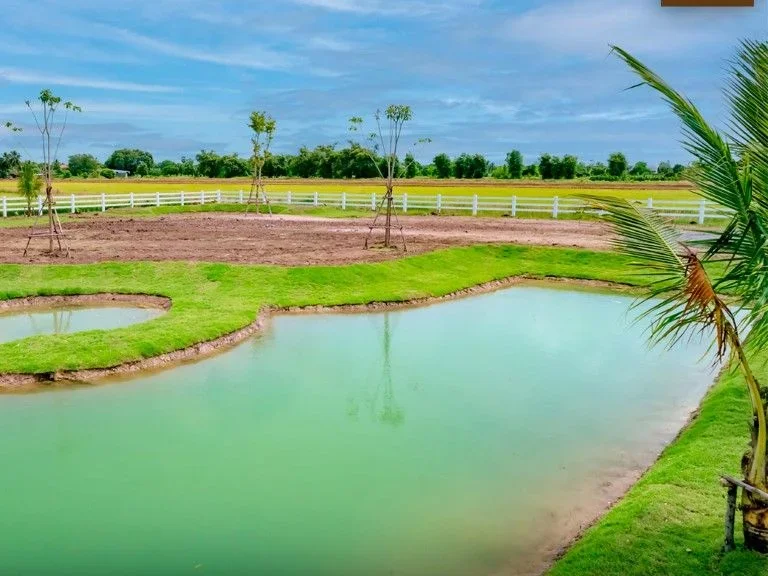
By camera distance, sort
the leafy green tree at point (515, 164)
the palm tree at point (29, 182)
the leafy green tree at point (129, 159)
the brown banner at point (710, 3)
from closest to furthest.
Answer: the brown banner at point (710, 3) → the palm tree at point (29, 182) → the leafy green tree at point (515, 164) → the leafy green tree at point (129, 159)

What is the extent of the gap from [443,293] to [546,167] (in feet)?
151

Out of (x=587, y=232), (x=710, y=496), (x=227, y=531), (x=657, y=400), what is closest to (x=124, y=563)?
(x=227, y=531)

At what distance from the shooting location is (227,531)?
16.8 feet

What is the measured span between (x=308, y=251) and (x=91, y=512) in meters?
12.2

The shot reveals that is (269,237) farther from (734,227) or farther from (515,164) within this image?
(515,164)

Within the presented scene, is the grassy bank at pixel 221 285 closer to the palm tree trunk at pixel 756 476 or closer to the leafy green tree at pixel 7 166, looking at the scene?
the palm tree trunk at pixel 756 476

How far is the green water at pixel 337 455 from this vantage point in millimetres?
4938

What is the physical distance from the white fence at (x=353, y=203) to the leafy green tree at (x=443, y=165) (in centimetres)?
2839

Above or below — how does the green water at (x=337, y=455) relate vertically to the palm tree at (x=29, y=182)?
below

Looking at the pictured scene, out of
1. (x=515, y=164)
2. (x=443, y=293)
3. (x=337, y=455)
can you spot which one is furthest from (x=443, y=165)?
(x=337, y=455)

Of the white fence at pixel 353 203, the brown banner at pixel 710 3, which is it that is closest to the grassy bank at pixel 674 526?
the brown banner at pixel 710 3

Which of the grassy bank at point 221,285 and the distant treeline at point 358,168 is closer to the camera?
the grassy bank at point 221,285

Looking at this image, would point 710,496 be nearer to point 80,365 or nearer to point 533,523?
point 533,523

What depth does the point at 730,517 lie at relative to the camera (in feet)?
13.5
